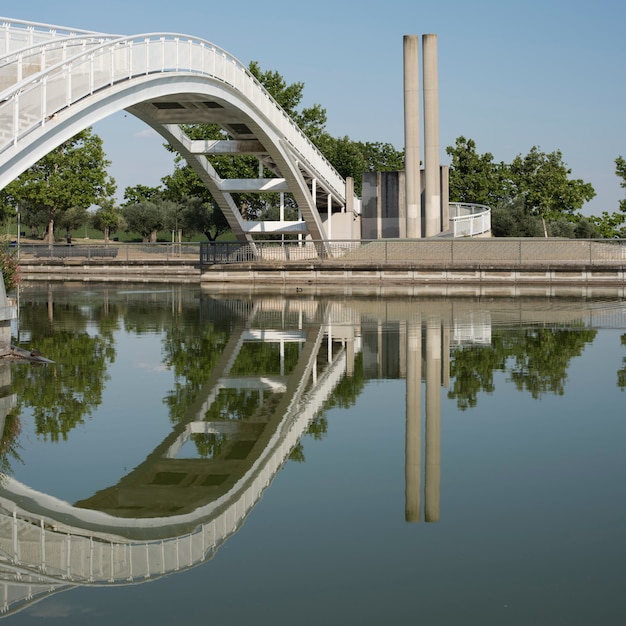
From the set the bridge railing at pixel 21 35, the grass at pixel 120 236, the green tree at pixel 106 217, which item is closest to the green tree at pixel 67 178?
the green tree at pixel 106 217

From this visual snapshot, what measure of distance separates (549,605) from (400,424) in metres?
5.56

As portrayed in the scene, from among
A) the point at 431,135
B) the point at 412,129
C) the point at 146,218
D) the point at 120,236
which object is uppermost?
the point at 412,129

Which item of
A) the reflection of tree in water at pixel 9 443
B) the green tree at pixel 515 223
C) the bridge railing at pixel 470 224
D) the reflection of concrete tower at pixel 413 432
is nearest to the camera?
the reflection of concrete tower at pixel 413 432

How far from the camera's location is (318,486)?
353 inches

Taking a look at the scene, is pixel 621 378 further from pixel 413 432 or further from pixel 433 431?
pixel 413 432

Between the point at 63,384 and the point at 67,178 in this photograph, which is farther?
the point at 67,178

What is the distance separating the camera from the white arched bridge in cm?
2216

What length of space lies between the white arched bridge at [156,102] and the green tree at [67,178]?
21526 mm

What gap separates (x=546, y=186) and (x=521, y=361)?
64.4 m

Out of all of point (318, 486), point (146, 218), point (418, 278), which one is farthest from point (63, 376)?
point (146, 218)

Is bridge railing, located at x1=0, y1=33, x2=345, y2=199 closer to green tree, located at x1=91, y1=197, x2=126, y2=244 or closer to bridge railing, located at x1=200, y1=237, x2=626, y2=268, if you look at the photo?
bridge railing, located at x1=200, y1=237, x2=626, y2=268

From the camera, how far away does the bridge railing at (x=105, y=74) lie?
2144cm

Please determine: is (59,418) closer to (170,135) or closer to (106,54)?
(106,54)

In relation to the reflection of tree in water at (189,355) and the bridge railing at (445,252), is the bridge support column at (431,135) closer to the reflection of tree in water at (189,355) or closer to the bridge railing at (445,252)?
the bridge railing at (445,252)
